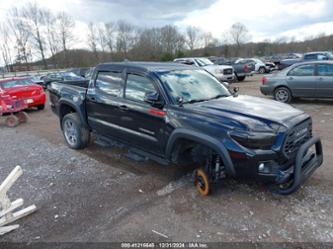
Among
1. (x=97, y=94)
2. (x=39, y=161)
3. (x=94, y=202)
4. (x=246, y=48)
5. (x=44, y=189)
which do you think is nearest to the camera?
(x=94, y=202)

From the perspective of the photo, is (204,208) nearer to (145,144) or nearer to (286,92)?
(145,144)

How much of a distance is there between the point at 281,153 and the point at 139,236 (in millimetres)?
1834

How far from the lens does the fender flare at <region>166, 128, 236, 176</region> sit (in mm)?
2992

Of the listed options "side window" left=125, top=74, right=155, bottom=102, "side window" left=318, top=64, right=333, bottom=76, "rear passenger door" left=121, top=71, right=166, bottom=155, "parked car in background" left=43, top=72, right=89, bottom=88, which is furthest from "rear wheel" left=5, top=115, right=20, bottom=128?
"side window" left=318, top=64, right=333, bottom=76

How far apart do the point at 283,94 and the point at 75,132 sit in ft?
25.4

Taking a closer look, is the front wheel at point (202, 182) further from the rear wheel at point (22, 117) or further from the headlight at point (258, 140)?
the rear wheel at point (22, 117)

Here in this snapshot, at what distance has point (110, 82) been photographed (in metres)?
4.60

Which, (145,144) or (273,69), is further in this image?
(273,69)

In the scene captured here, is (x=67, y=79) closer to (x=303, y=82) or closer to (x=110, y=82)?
(x=110, y=82)

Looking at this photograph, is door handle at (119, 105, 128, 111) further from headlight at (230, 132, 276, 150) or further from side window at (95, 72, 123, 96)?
headlight at (230, 132, 276, 150)

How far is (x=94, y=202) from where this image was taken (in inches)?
139

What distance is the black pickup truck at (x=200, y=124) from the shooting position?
9.61ft

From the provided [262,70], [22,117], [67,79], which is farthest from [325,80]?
A: [262,70]

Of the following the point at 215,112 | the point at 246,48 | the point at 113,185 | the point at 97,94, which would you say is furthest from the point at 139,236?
the point at 246,48
